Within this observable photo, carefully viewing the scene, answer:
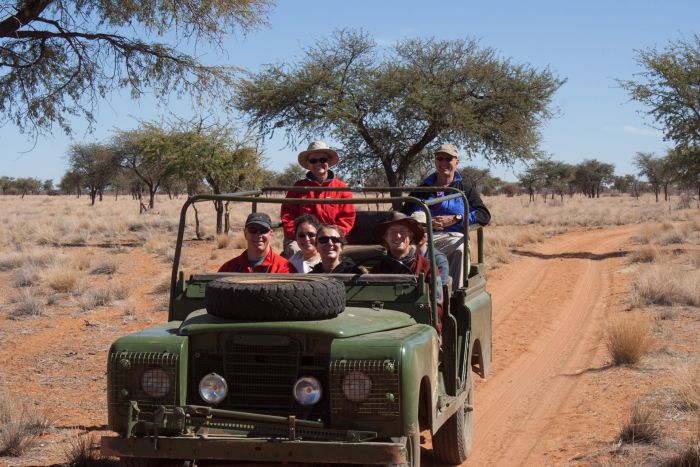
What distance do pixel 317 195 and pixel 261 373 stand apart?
10.3ft

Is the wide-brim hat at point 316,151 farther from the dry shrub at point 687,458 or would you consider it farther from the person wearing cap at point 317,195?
the dry shrub at point 687,458

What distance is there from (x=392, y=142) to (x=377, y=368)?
23763 millimetres

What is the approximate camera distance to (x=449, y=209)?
793cm

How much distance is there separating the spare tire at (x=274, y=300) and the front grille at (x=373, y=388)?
0.43 m

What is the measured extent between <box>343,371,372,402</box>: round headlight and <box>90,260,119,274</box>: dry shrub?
1635 cm

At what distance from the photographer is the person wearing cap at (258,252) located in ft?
21.8

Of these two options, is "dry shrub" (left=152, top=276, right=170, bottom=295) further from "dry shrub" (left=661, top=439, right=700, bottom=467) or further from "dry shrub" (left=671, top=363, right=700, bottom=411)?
"dry shrub" (left=661, top=439, right=700, bottom=467)

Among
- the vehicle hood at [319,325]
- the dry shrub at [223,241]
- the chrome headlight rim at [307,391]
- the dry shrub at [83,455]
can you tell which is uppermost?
the vehicle hood at [319,325]

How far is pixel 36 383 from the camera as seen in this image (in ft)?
31.0

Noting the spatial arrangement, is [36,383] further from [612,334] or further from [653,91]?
[653,91]

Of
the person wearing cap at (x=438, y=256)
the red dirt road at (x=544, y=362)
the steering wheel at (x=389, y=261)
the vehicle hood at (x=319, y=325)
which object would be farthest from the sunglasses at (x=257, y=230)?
the red dirt road at (x=544, y=362)

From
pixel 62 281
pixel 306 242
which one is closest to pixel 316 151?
pixel 306 242

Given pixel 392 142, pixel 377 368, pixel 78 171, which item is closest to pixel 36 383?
pixel 377 368

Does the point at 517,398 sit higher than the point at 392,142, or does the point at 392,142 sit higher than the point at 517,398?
the point at 392,142
